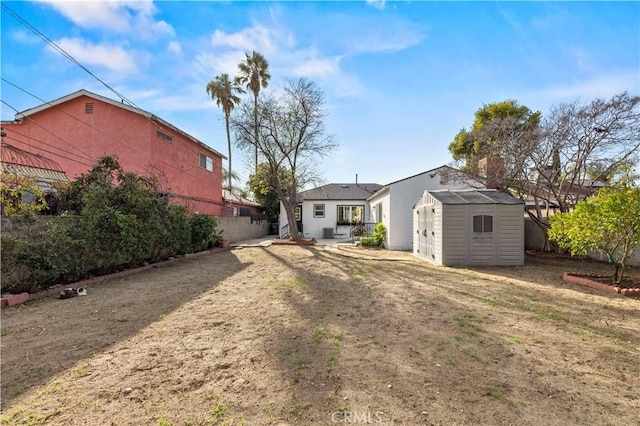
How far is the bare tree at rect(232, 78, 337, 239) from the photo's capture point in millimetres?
16594

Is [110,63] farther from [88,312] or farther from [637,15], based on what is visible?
[637,15]

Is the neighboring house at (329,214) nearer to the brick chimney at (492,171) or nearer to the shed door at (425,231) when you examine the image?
the shed door at (425,231)

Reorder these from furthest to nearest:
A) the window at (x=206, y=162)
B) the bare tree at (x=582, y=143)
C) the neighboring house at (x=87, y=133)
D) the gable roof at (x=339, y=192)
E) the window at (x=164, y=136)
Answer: the gable roof at (x=339, y=192) < the window at (x=206, y=162) < the window at (x=164, y=136) < the neighboring house at (x=87, y=133) < the bare tree at (x=582, y=143)

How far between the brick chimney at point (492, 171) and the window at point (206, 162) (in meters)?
16.5

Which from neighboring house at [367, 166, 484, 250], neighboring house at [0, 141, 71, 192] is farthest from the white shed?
neighboring house at [0, 141, 71, 192]

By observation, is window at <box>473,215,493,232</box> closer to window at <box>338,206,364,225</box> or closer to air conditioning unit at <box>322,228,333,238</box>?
window at <box>338,206,364,225</box>

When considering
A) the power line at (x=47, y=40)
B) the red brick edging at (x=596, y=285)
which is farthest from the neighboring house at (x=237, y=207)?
the red brick edging at (x=596, y=285)

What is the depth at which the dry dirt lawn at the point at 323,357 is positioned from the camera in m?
2.54

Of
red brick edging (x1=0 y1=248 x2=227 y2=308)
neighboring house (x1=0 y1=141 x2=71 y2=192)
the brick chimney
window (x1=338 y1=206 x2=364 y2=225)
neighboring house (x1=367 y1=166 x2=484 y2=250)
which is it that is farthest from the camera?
window (x1=338 y1=206 x2=364 y2=225)

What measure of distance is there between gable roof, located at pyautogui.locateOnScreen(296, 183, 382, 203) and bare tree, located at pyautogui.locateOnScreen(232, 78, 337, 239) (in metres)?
5.12

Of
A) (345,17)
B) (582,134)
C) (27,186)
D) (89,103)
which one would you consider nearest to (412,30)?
(345,17)

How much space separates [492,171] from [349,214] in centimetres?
1194

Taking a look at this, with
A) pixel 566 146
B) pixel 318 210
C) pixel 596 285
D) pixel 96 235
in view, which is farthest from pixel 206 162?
pixel 596 285

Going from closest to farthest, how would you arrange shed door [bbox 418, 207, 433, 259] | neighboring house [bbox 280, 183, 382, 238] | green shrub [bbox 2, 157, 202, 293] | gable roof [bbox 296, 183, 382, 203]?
green shrub [bbox 2, 157, 202, 293] < shed door [bbox 418, 207, 433, 259] < neighboring house [bbox 280, 183, 382, 238] < gable roof [bbox 296, 183, 382, 203]
